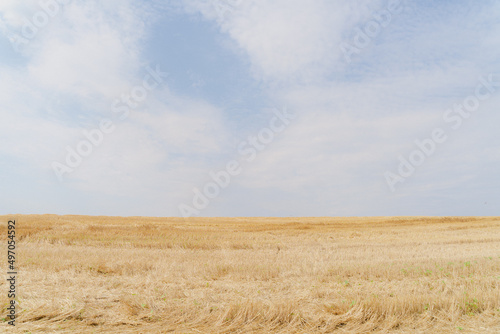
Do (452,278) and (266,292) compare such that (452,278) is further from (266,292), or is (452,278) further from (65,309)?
(65,309)

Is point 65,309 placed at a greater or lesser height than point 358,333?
lesser

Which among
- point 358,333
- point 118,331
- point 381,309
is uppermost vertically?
point 381,309

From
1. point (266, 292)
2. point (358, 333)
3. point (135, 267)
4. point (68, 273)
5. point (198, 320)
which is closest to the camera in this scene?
→ point (358, 333)

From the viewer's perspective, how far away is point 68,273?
37.7 feet

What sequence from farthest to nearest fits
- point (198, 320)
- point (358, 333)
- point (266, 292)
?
point (266, 292) → point (198, 320) → point (358, 333)

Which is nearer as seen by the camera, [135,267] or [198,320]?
[198,320]

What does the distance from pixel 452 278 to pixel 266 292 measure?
253 inches

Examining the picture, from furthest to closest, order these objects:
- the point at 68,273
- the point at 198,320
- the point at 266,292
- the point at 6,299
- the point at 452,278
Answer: the point at 68,273 < the point at 452,278 < the point at 266,292 < the point at 6,299 < the point at 198,320

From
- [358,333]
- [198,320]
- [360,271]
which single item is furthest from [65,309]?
[360,271]

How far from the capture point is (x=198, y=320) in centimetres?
704

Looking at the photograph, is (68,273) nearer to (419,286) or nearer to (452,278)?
(419,286)

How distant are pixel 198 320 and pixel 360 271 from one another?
7067mm

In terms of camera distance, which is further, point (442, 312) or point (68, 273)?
point (68, 273)

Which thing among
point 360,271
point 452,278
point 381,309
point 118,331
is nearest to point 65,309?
point 118,331
